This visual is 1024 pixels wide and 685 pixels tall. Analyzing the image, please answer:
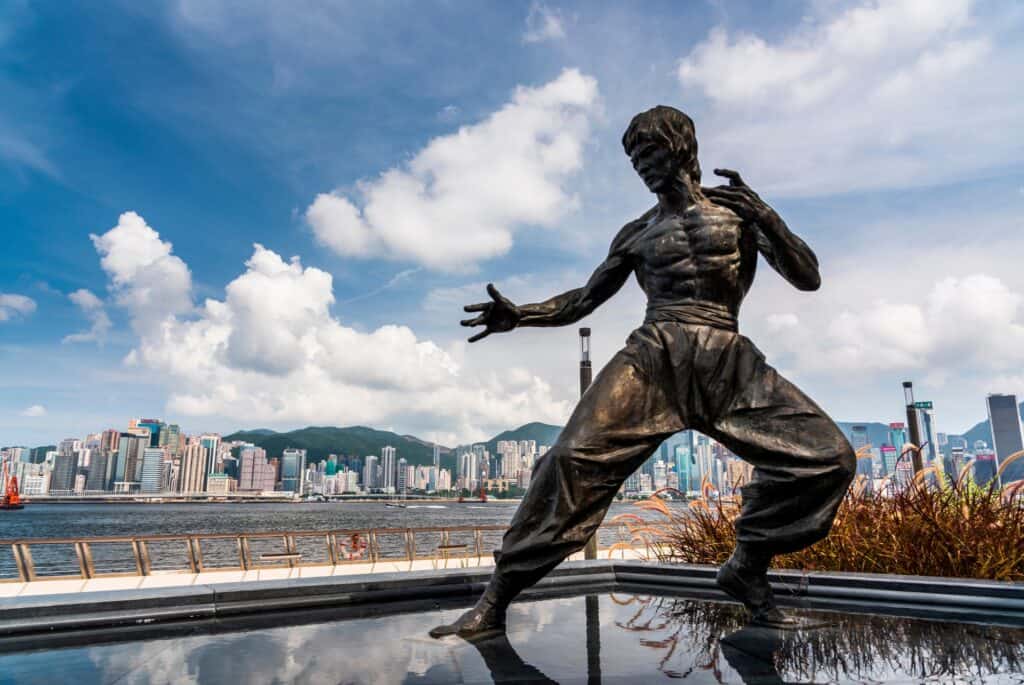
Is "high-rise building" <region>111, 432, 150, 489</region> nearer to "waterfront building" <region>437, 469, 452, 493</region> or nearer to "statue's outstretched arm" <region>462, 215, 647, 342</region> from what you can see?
"waterfront building" <region>437, 469, 452, 493</region>

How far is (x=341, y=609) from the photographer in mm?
3643

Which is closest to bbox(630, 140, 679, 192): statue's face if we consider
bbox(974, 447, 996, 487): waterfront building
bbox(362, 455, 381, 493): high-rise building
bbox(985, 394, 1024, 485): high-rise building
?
bbox(974, 447, 996, 487): waterfront building

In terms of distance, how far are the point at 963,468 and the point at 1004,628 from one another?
3.19 m

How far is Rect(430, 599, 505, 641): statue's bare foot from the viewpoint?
2.84m

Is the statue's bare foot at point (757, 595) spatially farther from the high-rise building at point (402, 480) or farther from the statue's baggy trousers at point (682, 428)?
the high-rise building at point (402, 480)

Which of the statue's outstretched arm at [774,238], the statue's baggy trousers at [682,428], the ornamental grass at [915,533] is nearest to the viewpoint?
the statue's baggy trousers at [682,428]

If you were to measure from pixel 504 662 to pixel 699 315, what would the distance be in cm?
165

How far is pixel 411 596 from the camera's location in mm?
3898

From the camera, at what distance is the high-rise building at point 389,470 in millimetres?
153500

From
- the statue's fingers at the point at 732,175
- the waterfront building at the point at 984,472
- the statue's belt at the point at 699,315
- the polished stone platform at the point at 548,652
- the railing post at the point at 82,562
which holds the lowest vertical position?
the railing post at the point at 82,562

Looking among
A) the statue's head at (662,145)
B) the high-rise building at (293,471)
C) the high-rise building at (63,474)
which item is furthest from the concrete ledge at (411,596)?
the high-rise building at (63,474)

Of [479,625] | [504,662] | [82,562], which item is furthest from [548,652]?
[82,562]

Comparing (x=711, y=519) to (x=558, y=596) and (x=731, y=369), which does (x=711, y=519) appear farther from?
(x=731, y=369)

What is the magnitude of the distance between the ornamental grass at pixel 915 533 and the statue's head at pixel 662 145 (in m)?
3.28
